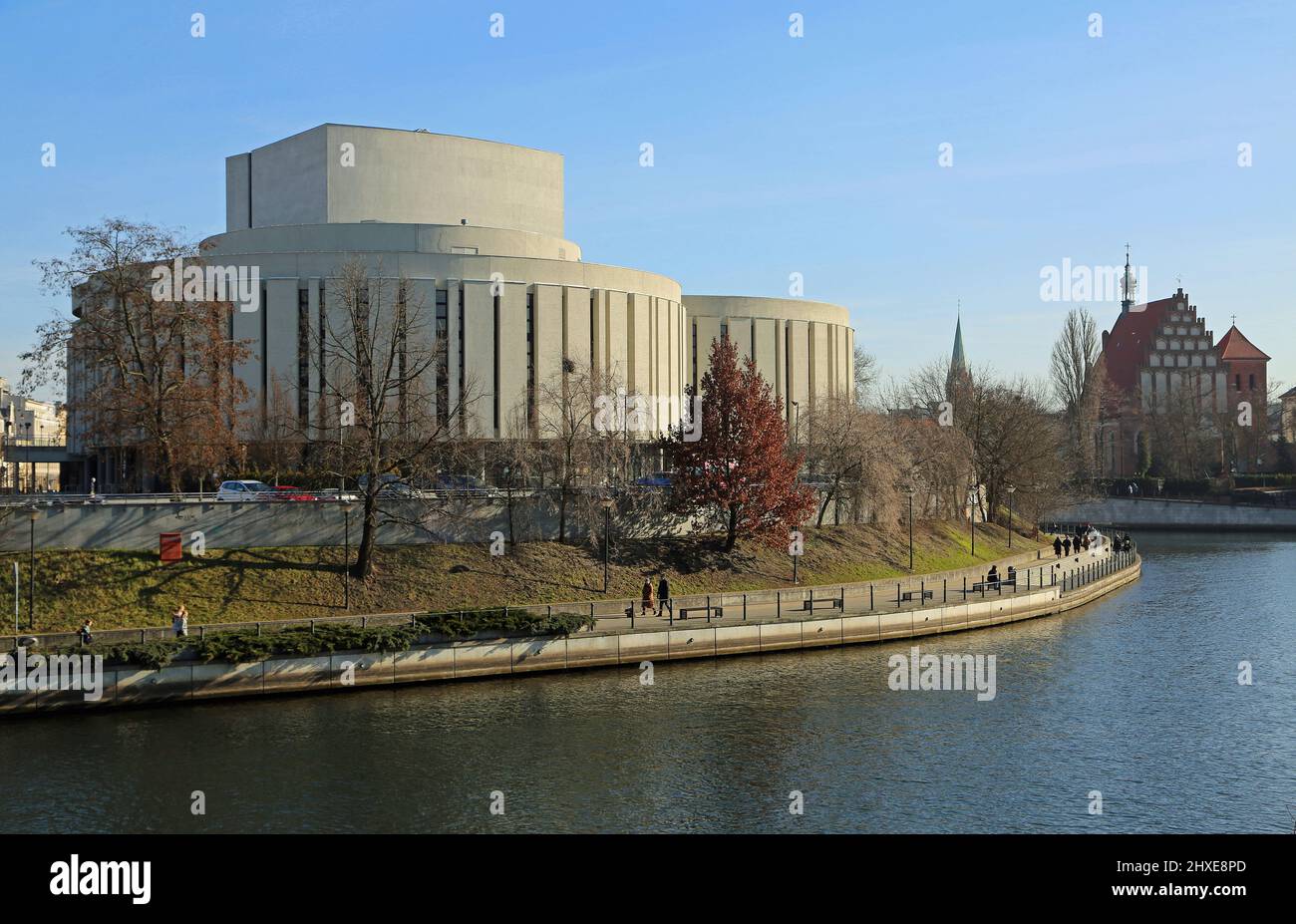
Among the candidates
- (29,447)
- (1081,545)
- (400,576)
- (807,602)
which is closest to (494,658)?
(400,576)

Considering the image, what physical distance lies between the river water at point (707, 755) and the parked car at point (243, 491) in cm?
1177

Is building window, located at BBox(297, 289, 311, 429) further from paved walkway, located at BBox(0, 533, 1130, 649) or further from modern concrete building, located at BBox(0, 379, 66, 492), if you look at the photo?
paved walkway, located at BBox(0, 533, 1130, 649)

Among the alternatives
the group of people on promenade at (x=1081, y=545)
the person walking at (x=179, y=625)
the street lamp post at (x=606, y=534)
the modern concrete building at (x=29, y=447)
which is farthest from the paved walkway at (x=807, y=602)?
the modern concrete building at (x=29, y=447)

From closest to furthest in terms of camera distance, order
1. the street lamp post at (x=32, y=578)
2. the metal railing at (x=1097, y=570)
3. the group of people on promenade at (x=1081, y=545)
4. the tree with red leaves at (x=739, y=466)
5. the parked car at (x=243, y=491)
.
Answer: the street lamp post at (x=32, y=578)
the parked car at (x=243, y=491)
the tree with red leaves at (x=739, y=466)
the metal railing at (x=1097, y=570)
the group of people on promenade at (x=1081, y=545)

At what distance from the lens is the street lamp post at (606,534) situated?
147ft

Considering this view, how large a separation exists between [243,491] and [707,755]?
976 inches

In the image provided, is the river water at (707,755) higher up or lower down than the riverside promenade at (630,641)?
lower down

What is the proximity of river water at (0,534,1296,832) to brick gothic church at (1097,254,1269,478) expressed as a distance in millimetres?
88807

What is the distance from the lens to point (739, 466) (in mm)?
48562

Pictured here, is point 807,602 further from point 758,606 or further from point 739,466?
point 739,466

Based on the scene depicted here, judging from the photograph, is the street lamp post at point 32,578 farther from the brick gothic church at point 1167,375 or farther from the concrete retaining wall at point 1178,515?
the brick gothic church at point 1167,375

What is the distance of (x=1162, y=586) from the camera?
6012cm
